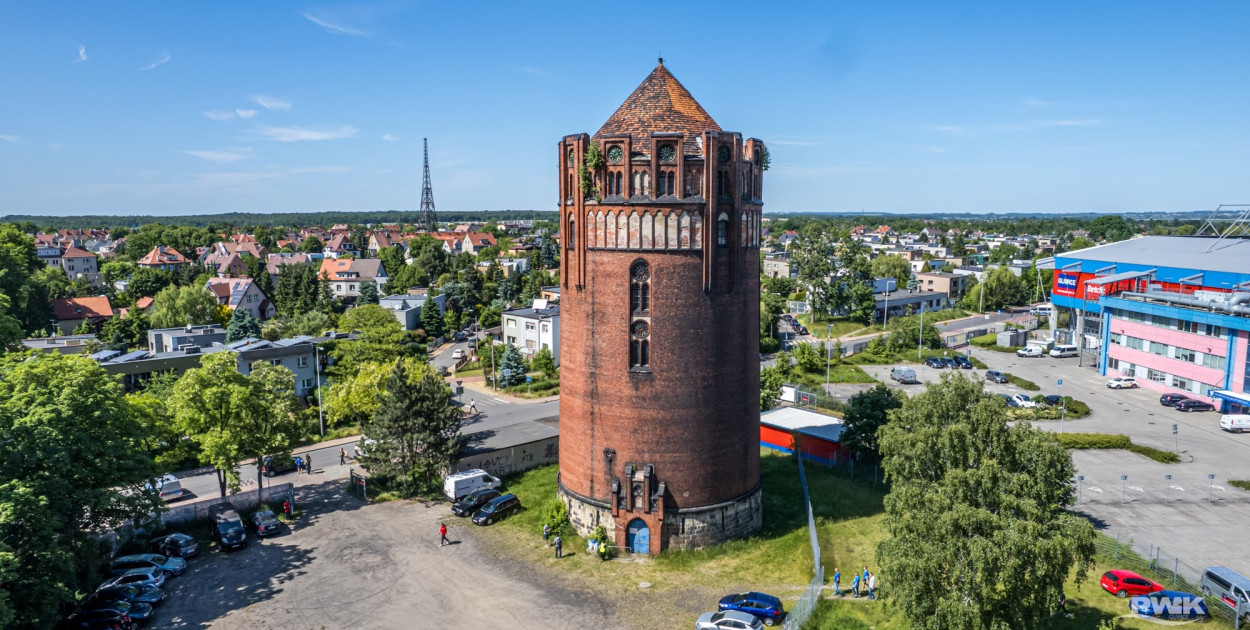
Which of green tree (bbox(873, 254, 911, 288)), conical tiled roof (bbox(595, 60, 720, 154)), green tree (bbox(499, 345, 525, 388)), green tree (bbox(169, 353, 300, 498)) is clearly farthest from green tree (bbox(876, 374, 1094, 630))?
green tree (bbox(873, 254, 911, 288))

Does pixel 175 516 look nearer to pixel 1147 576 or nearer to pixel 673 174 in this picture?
pixel 673 174

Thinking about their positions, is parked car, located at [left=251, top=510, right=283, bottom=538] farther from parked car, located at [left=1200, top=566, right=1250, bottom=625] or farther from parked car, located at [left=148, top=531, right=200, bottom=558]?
parked car, located at [left=1200, top=566, right=1250, bottom=625]

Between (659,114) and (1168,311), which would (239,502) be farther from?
(1168,311)

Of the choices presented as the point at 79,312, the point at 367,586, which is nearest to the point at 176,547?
the point at 367,586

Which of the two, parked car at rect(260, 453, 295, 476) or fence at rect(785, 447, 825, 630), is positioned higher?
fence at rect(785, 447, 825, 630)

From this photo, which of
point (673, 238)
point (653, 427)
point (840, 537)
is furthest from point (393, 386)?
point (840, 537)
